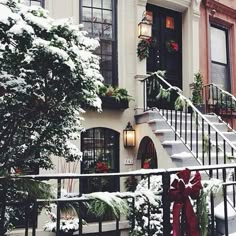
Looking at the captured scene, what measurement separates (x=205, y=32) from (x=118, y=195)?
834cm

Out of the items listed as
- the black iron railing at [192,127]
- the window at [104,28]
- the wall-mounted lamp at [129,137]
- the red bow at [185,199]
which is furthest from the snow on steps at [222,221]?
the window at [104,28]

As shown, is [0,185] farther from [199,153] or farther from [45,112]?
[199,153]

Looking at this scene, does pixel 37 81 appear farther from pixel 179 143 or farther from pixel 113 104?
pixel 113 104

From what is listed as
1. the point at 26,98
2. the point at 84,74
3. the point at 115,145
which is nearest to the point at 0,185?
the point at 26,98

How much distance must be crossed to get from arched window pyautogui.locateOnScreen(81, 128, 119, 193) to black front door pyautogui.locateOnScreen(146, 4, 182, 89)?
230 centimetres

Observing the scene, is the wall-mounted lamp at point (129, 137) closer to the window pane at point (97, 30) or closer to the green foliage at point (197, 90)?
the green foliage at point (197, 90)

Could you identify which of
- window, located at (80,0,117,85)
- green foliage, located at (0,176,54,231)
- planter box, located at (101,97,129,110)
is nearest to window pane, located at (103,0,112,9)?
window, located at (80,0,117,85)

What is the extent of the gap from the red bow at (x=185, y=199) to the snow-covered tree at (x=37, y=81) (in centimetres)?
179

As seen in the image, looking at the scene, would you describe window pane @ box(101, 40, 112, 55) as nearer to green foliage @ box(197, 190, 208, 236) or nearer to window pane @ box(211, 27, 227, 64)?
window pane @ box(211, 27, 227, 64)

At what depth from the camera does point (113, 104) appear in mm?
7469

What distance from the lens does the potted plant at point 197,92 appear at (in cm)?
871

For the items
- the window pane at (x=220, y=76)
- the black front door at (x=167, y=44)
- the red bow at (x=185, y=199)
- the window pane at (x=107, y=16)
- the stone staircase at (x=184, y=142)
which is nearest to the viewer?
the red bow at (x=185, y=199)

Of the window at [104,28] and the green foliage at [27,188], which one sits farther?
the window at [104,28]

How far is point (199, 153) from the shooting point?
6309 millimetres
